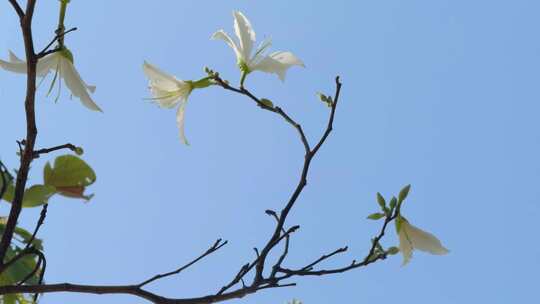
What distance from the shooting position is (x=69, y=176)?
1.10m

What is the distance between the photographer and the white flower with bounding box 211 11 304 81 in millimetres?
1317

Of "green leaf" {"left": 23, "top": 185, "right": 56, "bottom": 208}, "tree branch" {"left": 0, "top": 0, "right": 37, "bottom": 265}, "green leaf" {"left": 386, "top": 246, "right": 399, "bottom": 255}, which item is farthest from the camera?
"green leaf" {"left": 386, "top": 246, "right": 399, "bottom": 255}

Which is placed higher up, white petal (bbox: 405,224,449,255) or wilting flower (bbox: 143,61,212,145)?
wilting flower (bbox: 143,61,212,145)

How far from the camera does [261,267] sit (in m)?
1.08

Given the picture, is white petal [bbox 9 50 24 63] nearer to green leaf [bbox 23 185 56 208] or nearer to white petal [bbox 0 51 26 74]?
white petal [bbox 0 51 26 74]

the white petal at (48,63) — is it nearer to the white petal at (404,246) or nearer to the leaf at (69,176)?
the leaf at (69,176)

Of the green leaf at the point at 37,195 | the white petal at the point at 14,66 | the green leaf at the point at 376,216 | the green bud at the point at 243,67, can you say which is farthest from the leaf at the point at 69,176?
the green leaf at the point at 376,216

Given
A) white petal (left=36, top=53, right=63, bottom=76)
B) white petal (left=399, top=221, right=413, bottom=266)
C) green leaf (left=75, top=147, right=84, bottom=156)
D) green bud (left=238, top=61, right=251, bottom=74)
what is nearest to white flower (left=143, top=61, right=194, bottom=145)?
green bud (left=238, top=61, right=251, bottom=74)

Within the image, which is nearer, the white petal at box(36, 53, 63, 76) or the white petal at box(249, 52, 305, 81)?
the white petal at box(36, 53, 63, 76)

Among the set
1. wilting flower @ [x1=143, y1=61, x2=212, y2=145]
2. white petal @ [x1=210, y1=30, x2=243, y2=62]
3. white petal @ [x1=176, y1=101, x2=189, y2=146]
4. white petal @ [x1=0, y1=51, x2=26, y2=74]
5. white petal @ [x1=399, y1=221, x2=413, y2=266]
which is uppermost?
white petal @ [x1=210, y1=30, x2=243, y2=62]

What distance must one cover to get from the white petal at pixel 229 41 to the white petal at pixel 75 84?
334 millimetres

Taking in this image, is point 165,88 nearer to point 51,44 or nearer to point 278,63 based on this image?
point 278,63

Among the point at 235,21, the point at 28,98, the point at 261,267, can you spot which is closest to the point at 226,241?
the point at 261,267

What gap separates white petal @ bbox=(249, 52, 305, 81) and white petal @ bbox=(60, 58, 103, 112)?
37 centimetres
